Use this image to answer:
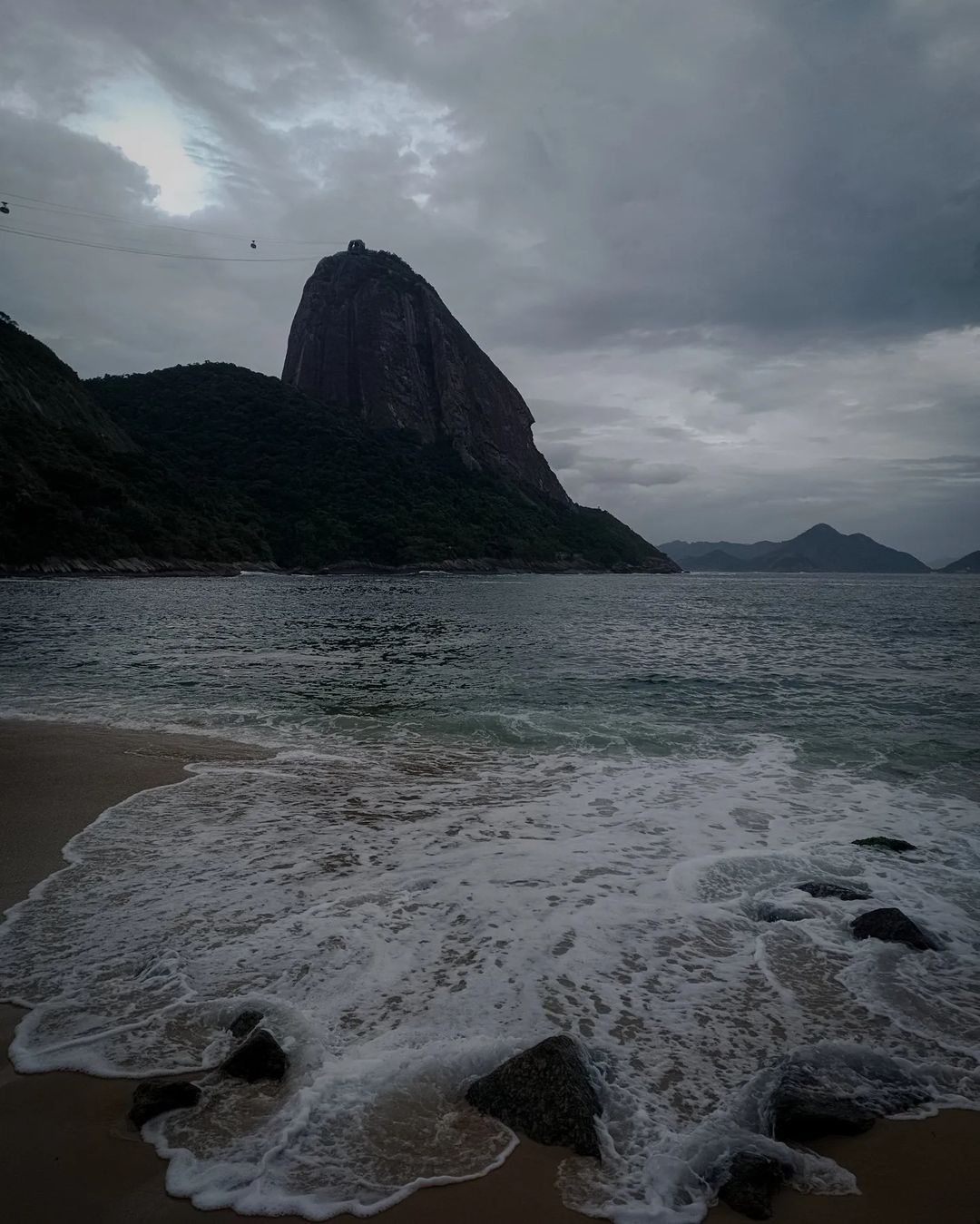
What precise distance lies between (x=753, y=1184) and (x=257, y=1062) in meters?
2.71

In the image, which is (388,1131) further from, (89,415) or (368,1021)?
(89,415)

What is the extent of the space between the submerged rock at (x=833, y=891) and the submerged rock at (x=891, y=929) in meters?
0.60

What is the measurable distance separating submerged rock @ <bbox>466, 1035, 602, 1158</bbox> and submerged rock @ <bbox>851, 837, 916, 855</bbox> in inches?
228

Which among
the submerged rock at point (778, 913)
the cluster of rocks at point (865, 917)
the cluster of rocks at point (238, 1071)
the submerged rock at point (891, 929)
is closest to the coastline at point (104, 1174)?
the cluster of rocks at point (238, 1071)

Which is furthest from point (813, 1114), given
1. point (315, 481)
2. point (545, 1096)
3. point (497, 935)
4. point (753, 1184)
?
point (315, 481)

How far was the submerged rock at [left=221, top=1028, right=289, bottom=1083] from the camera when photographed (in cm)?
386

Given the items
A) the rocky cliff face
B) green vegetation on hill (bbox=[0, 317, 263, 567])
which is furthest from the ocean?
the rocky cliff face

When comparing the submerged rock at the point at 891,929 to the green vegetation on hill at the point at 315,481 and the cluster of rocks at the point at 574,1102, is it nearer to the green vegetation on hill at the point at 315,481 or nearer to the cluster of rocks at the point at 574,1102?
the cluster of rocks at the point at 574,1102

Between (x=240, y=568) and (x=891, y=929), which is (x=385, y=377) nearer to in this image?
(x=240, y=568)

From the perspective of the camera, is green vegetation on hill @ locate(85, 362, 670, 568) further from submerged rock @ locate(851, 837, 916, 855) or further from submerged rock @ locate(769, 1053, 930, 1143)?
submerged rock @ locate(769, 1053, 930, 1143)

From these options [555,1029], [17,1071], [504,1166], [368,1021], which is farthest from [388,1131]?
[17,1071]

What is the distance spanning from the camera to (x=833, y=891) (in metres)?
6.66

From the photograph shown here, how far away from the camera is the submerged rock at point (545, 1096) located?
11.5 ft

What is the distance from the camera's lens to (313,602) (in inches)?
2034
